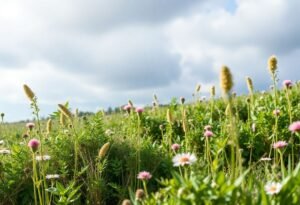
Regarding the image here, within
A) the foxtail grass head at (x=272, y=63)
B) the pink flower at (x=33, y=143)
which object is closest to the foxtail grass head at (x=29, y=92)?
the pink flower at (x=33, y=143)

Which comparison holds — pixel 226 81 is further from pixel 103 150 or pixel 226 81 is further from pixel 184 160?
pixel 103 150

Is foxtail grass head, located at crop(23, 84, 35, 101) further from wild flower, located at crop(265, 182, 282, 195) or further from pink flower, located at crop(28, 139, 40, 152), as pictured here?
wild flower, located at crop(265, 182, 282, 195)

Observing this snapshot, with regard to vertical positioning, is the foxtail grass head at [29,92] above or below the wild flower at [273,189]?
above

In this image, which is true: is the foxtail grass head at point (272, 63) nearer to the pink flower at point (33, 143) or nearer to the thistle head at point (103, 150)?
the thistle head at point (103, 150)

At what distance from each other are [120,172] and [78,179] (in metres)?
0.41

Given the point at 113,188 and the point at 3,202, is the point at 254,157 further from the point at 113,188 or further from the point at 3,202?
the point at 3,202

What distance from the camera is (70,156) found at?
5.19 m

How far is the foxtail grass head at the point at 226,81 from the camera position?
2.36 metres

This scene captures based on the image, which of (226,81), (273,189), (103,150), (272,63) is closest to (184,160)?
(273,189)

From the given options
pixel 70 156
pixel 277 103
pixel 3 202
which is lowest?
pixel 3 202

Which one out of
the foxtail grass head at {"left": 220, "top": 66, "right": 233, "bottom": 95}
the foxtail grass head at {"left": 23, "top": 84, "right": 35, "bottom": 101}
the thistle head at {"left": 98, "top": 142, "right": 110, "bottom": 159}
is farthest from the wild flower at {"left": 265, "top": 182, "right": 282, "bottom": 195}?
the foxtail grass head at {"left": 23, "top": 84, "right": 35, "bottom": 101}

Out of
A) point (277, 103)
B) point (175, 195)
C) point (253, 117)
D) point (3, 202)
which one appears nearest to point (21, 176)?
point (3, 202)

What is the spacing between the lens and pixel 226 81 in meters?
2.38

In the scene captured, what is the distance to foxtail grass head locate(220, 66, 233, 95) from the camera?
2361mm
